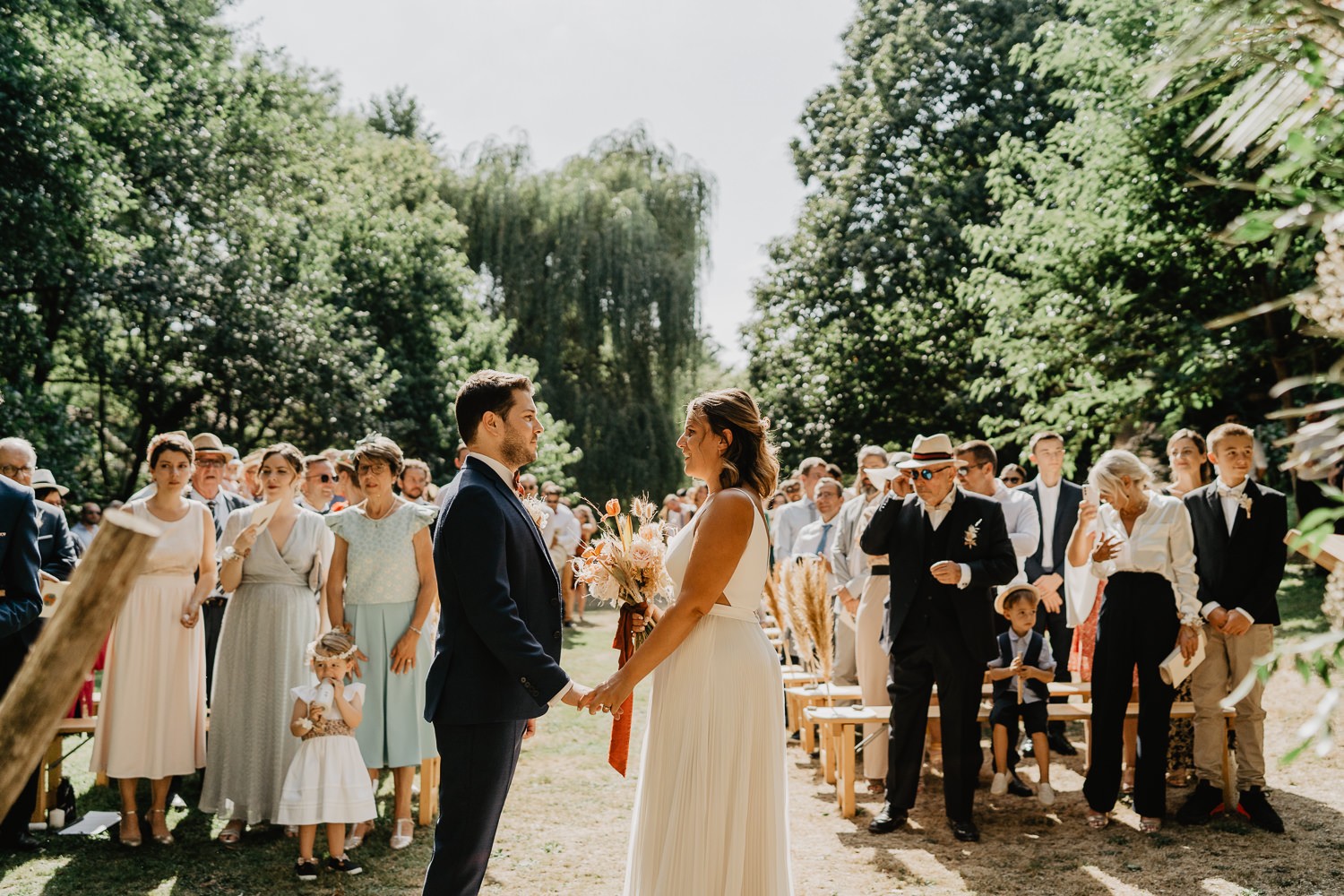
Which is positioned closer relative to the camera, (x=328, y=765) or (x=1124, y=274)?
(x=328, y=765)

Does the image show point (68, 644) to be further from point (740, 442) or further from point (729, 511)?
point (740, 442)

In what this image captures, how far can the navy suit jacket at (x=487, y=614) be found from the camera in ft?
12.2

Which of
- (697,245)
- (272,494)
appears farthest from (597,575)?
(697,245)

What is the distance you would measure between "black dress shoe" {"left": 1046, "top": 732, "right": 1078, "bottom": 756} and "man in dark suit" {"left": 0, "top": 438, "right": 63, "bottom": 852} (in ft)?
24.7

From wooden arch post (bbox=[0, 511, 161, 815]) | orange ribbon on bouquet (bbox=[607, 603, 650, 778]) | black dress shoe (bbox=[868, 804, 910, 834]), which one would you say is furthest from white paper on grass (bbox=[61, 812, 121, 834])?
wooden arch post (bbox=[0, 511, 161, 815])

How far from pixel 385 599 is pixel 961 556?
11.8 feet

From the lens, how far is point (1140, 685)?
689 cm

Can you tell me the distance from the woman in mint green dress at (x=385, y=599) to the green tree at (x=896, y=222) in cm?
1849

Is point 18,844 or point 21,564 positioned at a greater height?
point 21,564

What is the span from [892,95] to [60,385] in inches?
829

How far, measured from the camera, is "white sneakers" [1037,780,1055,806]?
7391 mm

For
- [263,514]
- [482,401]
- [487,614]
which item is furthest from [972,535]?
[263,514]

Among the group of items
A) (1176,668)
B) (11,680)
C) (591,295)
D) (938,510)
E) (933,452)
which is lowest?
(11,680)

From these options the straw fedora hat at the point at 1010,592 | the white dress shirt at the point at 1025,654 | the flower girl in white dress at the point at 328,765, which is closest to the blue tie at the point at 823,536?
the straw fedora hat at the point at 1010,592
